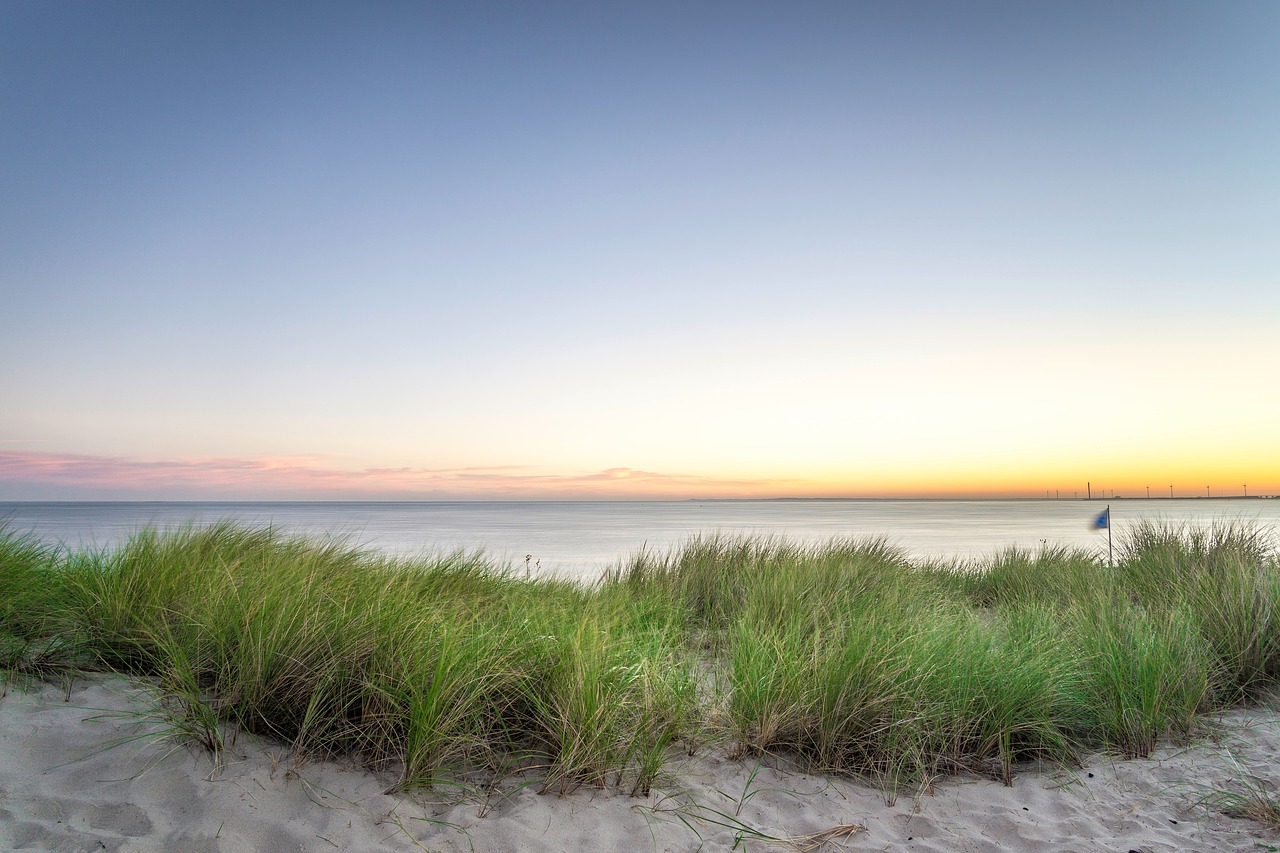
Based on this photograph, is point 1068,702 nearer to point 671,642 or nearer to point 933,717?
point 933,717

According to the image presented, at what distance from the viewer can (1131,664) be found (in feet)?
16.2

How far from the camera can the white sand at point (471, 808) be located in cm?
303

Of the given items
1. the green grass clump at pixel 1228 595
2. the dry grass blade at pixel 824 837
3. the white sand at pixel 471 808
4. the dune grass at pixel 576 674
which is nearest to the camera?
the white sand at pixel 471 808

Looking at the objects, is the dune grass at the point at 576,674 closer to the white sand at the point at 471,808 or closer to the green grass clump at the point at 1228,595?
the green grass clump at the point at 1228,595

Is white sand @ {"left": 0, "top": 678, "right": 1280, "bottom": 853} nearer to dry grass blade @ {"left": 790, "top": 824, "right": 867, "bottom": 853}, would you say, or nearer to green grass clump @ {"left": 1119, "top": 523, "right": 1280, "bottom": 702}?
dry grass blade @ {"left": 790, "top": 824, "right": 867, "bottom": 853}

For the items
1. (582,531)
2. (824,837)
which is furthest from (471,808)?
(582,531)

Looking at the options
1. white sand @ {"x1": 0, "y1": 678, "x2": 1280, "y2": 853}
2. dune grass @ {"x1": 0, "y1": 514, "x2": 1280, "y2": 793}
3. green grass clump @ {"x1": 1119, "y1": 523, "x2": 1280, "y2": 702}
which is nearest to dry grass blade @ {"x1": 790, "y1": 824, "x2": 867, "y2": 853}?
white sand @ {"x1": 0, "y1": 678, "x2": 1280, "y2": 853}

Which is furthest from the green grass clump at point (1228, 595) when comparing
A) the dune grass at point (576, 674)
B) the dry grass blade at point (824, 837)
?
the dry grass blade at point (824, 837)

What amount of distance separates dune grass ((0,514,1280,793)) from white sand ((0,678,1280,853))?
0.17 meters

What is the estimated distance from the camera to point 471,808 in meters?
3.38

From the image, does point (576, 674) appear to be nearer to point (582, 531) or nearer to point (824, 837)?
point (824, 837)

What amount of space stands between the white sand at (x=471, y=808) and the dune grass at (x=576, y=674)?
17 cm

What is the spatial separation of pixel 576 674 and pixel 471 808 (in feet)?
2.80

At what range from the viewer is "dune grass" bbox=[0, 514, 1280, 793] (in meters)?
3.72
